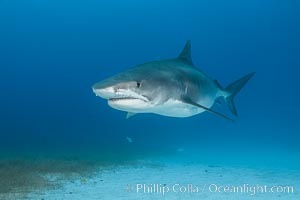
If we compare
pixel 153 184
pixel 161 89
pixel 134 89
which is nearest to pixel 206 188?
pixel 153 184

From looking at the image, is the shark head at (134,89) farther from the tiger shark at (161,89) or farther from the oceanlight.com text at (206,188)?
the oceanlight.com text at (206,188)

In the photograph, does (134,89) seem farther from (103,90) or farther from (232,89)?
(232,89)

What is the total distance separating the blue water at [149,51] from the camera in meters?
75.1

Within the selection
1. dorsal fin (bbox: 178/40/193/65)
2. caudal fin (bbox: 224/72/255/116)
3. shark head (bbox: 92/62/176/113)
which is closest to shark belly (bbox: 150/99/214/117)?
shark head (bbox: 92/62/176/113)

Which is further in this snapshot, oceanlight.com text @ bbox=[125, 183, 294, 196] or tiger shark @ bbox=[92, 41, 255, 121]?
oceanlight.com text @ bbox=[125, 183, 294, 196]

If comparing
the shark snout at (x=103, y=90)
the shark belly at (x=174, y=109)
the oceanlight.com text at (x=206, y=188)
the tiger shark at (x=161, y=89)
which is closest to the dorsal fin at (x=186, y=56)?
the tiger shark at (x=161, y=89)

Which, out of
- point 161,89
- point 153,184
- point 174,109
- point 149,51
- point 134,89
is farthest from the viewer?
point 149,51

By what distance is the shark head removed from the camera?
5039mm

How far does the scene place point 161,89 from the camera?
5.96 metres

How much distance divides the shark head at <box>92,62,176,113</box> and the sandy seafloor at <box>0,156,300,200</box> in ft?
8.45

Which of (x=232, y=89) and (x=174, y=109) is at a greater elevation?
(x=232, y=89)

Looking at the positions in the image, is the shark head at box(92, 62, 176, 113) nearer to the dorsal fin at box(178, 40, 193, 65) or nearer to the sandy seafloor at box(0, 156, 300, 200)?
the dorsal fin at box(178, 40, 193, 65)

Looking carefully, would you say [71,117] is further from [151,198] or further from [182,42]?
[151,198]

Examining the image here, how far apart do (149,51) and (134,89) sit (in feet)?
381
